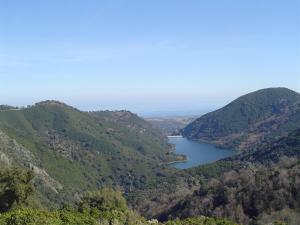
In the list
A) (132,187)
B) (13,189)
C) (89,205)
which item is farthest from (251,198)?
(132,187)

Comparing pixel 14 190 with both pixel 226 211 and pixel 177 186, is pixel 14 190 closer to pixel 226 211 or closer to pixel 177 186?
pixel 226 211

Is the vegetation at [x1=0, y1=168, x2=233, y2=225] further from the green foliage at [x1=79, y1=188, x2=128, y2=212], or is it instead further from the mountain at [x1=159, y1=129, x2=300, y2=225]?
the mountain at [x1=159, y1=129, x2=300, y2=225]

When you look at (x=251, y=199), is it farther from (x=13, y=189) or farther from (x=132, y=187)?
(x=132, y=187)

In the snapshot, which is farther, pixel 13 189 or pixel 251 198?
pixel 251 198

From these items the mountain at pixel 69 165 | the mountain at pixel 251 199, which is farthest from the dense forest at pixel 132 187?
the mountain at pixel 69 165

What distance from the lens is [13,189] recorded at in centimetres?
4916

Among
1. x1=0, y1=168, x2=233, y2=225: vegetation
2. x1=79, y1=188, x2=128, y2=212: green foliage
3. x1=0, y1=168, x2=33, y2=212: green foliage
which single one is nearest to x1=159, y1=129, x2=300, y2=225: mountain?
x1=79, y1=188, x2=128, y2=212: green foliage

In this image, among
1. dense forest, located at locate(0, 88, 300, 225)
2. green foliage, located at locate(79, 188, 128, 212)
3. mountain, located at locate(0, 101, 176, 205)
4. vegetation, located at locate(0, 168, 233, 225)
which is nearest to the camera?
vegetation, located at locate(0, 168, 233, 225)

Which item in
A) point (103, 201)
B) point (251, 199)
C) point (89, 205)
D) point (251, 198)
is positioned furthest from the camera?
point (251, 198)

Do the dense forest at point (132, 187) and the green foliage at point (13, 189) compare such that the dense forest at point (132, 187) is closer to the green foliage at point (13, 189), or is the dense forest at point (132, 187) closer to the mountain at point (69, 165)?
the green foliage at point (13, 189)

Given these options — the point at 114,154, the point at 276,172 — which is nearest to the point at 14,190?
the point at 276,172

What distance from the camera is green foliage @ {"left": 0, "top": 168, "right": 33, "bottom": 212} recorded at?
48.7m

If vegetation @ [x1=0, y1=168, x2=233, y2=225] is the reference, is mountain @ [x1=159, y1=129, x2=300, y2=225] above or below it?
below

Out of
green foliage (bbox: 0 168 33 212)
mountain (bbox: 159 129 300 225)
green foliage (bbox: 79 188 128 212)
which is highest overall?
green foliage (bbox: 0 168 33 212)
